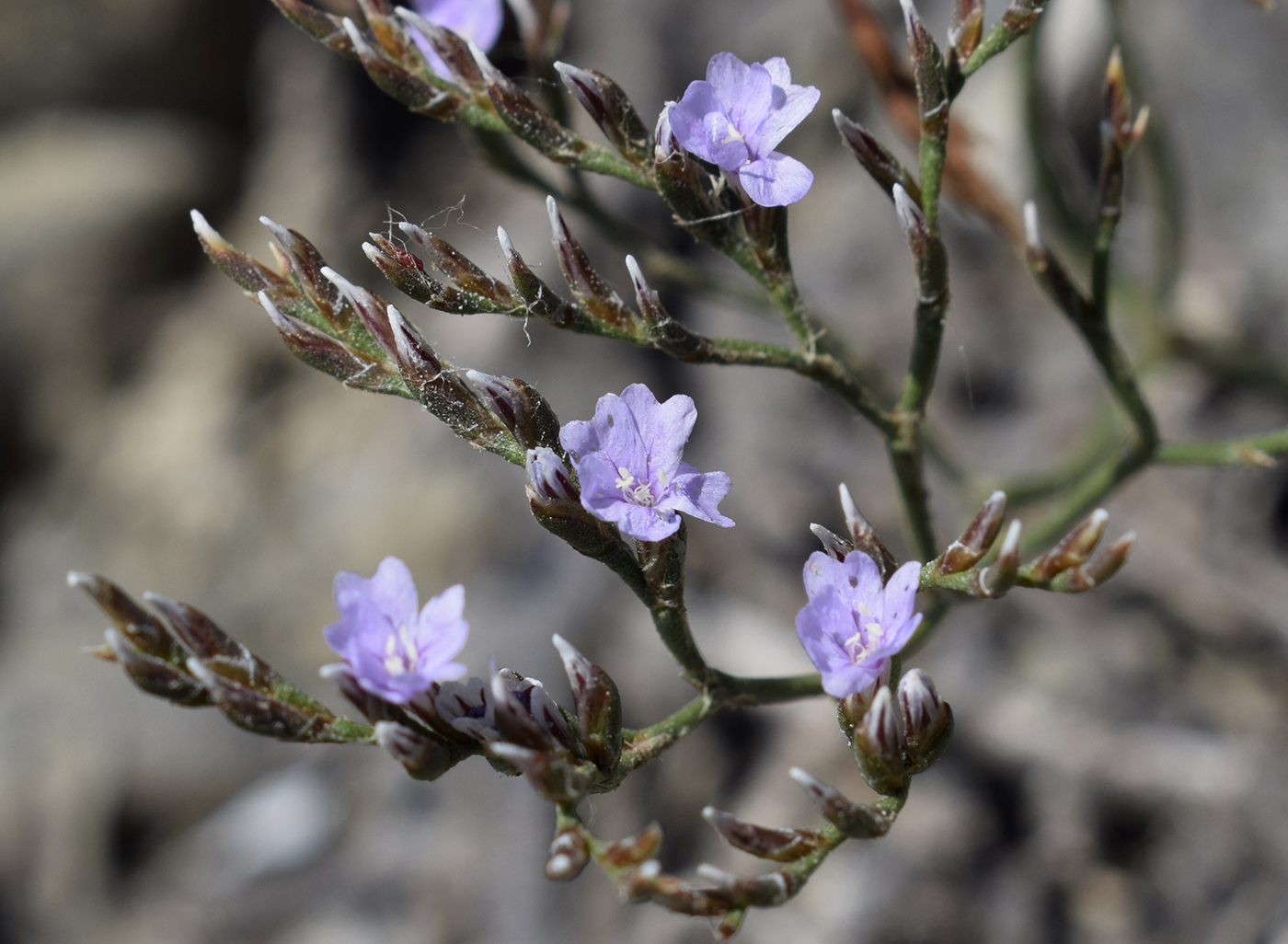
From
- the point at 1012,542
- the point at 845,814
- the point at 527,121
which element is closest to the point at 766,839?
the point at 845,814

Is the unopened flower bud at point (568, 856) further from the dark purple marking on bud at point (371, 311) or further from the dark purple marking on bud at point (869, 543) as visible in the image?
the dark purple marking on bud at point (371, 311)

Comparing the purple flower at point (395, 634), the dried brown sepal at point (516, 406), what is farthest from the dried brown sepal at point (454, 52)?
the purple flower at point (395, 634)

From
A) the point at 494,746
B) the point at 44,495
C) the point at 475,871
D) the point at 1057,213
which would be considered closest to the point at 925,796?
the point at 475,871

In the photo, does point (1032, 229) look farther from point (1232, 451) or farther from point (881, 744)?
point (881, 744)

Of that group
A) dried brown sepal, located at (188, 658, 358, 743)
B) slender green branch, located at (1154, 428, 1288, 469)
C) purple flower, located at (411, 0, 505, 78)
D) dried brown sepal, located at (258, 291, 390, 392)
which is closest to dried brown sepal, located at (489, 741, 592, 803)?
dried brown sepal, located at (188, 658, 358, 743)

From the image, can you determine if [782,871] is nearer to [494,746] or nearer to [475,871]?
[494,746]

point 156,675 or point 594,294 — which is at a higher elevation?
point 594,294
